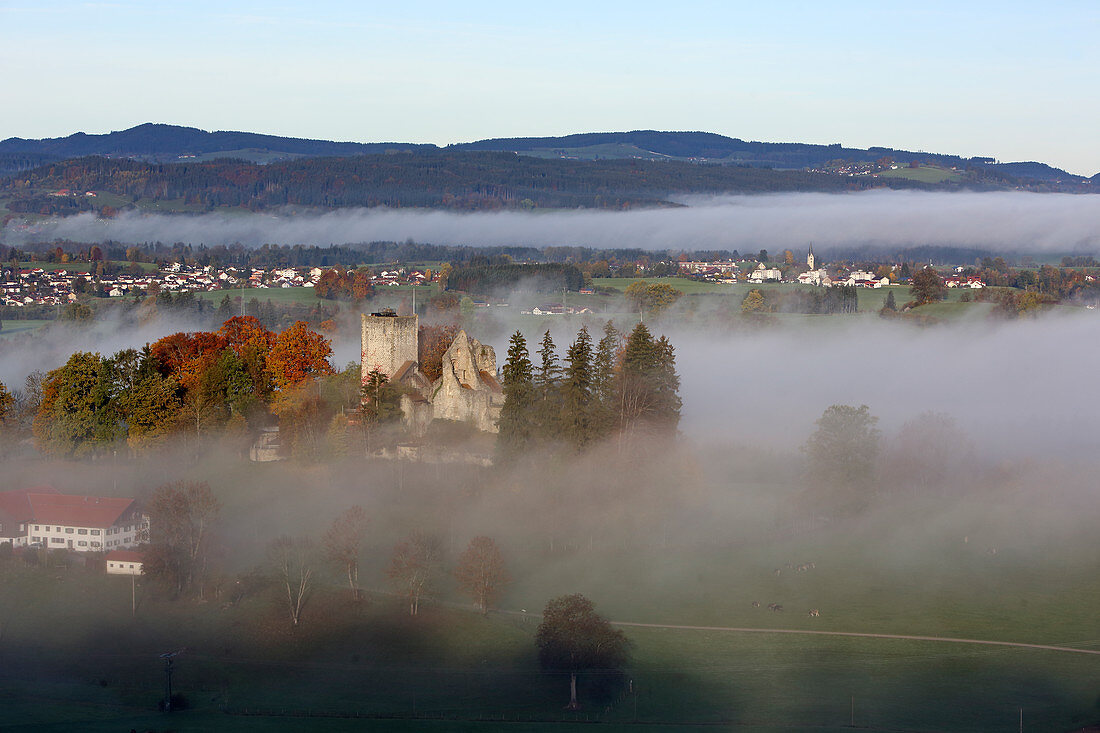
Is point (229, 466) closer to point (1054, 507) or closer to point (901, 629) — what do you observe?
point (901, 629)

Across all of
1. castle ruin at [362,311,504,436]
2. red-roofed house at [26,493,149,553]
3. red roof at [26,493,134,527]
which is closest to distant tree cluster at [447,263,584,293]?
castle ruin at [362,311,504,436]

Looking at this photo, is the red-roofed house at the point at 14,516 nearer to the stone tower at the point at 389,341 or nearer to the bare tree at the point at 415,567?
the bare tree at the point at 415,567

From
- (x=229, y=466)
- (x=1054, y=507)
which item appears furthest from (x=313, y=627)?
(x=1054, y=507)

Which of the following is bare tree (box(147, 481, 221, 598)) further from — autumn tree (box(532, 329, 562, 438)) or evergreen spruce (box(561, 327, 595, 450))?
evergreen spruce (box(561, 327, 595, 450))

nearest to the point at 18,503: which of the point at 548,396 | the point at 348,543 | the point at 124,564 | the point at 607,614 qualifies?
the point at 124,564

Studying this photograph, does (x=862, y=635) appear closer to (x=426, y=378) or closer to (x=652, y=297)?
(x=426, y=378)

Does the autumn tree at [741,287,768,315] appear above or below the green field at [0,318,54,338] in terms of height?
above

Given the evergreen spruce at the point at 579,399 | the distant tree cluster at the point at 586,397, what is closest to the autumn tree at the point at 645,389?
the distant tree cluster at the point at 586,397
